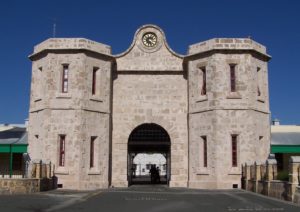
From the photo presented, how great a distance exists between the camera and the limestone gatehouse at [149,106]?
23203mm

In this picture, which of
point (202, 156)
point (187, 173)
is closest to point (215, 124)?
point (202, 156)

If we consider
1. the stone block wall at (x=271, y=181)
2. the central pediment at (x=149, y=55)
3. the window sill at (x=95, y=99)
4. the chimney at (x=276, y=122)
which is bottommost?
the stone block wall at (x=271, y=181)

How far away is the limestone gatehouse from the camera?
2320cm

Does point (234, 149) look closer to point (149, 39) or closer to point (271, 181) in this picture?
point (271, 181)

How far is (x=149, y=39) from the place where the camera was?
2653 centimetres

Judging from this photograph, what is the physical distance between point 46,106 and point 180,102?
25.1 ft

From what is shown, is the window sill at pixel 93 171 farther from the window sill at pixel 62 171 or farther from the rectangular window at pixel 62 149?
the rectangular window at pixel 62 149

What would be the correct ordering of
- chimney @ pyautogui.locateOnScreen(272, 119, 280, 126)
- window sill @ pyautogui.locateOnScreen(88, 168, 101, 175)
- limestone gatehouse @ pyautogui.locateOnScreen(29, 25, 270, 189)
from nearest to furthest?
limestone gatehouse @ pyautogui.locateOnScreen(29, 25, 270, 189) < window sill @ pyautogui.locateOnScreen(88, 168, 101, 175) < chimney @ pyautogui.locateOnScreen(272, 119, 280, 126)

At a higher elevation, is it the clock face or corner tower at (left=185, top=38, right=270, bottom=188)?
the clock face

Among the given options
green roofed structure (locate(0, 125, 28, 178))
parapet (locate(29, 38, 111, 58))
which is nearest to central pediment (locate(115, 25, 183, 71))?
parapet (locate(29, 38, 111, 58))

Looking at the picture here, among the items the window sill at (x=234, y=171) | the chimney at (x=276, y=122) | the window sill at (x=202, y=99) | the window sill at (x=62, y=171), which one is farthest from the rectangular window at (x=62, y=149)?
the chimney at (x=276, y=122)

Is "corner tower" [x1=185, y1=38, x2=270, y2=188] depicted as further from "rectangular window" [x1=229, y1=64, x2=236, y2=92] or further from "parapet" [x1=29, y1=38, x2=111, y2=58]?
"parapet" [x1=29, y1=38, x2=111, y2=58]

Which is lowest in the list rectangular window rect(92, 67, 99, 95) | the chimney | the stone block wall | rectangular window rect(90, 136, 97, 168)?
the stone block wall

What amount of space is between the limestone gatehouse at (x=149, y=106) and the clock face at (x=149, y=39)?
6cm
